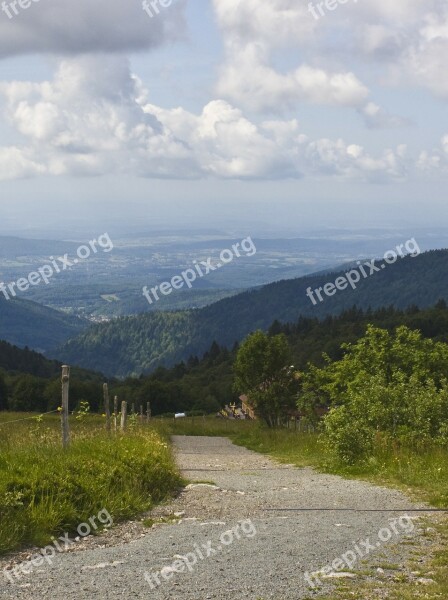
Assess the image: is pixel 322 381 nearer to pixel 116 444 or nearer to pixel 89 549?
pixel 116 444

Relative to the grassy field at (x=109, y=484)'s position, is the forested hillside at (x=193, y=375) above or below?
below

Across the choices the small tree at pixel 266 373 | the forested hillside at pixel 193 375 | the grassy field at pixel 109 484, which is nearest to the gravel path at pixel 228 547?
the grassy field at pixel 109 484

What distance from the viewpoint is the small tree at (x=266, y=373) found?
63.6 meters

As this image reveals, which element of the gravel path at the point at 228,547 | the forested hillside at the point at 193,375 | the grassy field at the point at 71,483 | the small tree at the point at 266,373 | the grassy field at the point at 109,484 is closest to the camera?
the gravel path at the point at 228,547

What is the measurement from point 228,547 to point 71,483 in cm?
312

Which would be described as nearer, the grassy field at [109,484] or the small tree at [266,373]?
the grassy field at [109,484]

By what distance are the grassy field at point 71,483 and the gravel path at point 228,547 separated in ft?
1.63

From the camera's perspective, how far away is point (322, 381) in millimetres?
51719

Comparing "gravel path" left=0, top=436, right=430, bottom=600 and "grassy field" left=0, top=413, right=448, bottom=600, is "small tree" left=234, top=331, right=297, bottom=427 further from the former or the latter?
"gravel path" left=0, top=436, right=430, bottom=600

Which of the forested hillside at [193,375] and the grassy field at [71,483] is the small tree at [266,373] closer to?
the forested hillside at [193,375]

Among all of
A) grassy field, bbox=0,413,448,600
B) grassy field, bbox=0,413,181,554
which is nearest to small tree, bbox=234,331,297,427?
grassy field, bbox=0,413,448,600

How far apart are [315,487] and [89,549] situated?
258 inches

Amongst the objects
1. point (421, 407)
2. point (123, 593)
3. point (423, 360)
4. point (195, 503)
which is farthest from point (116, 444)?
point (423, 360)

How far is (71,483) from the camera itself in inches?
463
